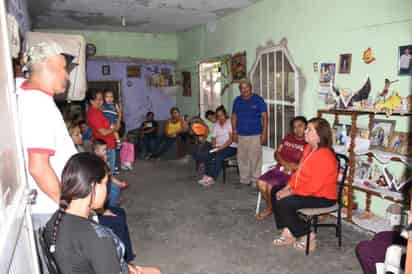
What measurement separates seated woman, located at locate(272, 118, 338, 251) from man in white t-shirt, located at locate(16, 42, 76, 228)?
5.97 feet

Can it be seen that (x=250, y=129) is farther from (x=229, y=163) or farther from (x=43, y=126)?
(x=43, y=126)

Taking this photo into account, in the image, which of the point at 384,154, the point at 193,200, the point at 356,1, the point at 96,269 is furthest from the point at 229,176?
the point at 96,269

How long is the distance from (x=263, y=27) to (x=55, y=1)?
9.77 feet

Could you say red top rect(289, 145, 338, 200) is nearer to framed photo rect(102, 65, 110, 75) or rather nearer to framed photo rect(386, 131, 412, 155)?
framed photo rect(386, 131, 412, 155)

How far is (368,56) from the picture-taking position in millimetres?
2984

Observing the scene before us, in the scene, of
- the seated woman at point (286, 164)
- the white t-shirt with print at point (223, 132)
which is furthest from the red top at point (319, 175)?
the white t-shirt with print at point (223, 132)

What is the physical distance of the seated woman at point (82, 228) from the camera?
3.76 feet

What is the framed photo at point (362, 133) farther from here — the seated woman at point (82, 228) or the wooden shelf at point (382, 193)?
the seated woman at point (82, 228)

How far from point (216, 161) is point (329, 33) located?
2.28 meters

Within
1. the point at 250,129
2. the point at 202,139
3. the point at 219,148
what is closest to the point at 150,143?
the point at 202,139

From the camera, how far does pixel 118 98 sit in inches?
285

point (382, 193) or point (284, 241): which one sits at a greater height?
point (382, 193)

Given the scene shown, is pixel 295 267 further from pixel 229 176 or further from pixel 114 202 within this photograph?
pixel 229 176

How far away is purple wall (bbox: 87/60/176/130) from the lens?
279 inches
